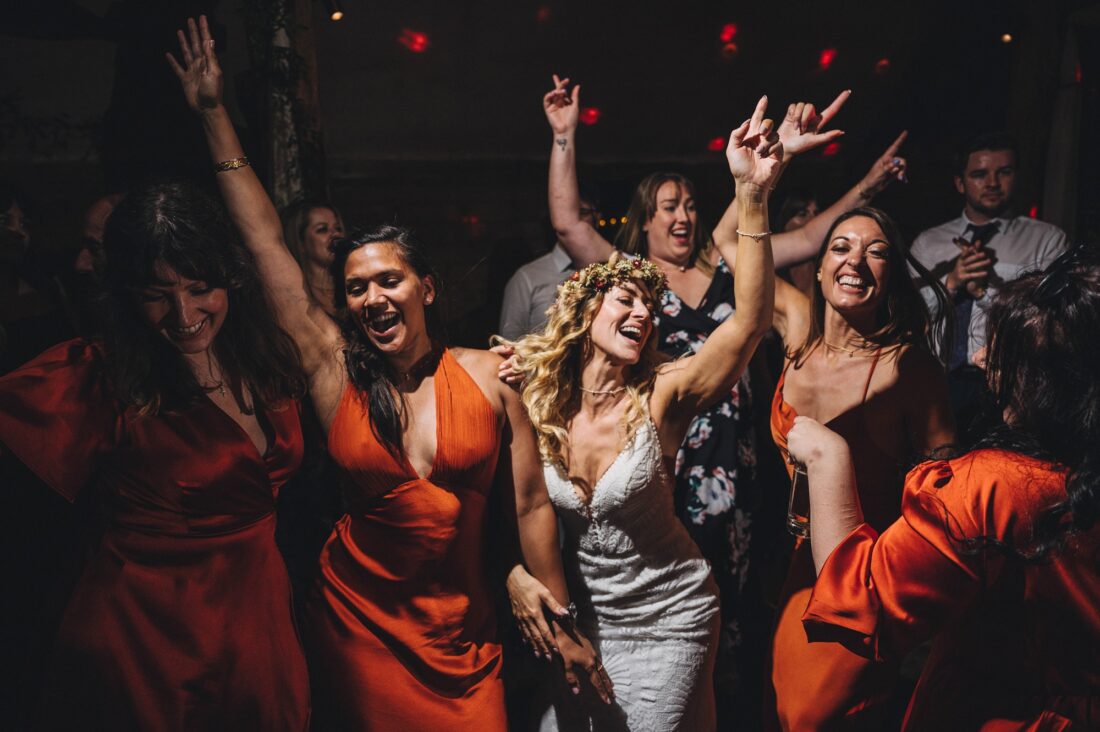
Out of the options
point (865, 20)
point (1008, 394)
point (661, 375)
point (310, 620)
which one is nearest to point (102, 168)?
point (310, 620)

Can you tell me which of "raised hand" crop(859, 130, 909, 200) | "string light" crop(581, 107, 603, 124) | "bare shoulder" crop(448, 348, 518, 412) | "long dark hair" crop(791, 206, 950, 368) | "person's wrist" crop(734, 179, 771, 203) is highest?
"string light" crop(581, 107, 603, 124)

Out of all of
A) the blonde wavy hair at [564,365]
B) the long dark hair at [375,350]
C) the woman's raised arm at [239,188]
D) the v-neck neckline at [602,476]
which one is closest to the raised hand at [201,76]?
the woman's raised arm at [239,188]

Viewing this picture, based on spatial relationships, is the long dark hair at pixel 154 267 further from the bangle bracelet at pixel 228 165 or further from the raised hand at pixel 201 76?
the raised hand at pixel 201 76

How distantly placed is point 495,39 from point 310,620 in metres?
3.26

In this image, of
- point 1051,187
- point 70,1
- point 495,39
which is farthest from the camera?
point 1051,187

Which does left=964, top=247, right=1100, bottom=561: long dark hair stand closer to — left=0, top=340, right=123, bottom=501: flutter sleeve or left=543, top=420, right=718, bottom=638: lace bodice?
left=543, top=420, right=718, bottom=638: lace bodice

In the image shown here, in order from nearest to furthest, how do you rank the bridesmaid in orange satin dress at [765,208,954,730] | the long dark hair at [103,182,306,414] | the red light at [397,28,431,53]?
the long dark hair at [103,182,306,414] → the bridesmaid in orange satin dress at [765,208,954,730] → the red light at [397,28,431,53]

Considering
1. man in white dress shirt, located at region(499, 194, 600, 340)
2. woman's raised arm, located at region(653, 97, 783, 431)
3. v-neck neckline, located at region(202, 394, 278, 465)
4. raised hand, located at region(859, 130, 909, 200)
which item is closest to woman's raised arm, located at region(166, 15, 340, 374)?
v-neck neckline, located at region(202, 394, 278, 465)

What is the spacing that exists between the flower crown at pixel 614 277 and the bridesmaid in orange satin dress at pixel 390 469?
0.43 m

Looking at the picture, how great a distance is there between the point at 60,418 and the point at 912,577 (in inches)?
68.4

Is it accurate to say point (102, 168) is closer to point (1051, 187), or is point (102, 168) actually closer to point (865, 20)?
point (865, 20)

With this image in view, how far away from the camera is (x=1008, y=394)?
1.40 meters

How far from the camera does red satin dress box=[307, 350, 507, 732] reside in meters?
2.04

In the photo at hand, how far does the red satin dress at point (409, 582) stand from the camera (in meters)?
2.04
